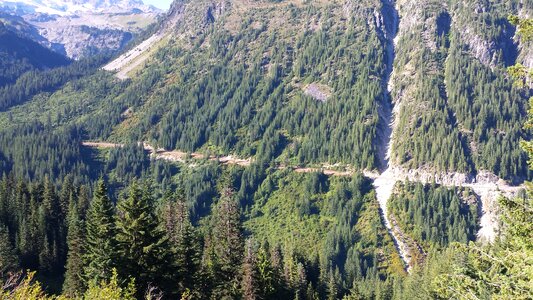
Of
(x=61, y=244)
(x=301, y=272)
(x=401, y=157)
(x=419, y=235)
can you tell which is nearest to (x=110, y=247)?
(x=301, y=272)

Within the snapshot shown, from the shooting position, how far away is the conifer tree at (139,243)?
38.7 metres

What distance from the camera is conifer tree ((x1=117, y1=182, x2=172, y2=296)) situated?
127 ft

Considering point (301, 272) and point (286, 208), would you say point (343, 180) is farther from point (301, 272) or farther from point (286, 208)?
point (301, 272)

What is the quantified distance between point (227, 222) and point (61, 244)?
1885 inches

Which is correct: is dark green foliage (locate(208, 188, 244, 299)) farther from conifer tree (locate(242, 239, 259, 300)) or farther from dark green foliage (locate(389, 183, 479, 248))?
dark green foliage (locate(389, 183, 479, 248))

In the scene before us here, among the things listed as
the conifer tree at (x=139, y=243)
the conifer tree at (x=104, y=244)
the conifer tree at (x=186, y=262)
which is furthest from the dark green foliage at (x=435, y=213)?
the conifer tree at (x=104, y=244)

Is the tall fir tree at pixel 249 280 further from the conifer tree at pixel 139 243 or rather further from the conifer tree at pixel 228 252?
the conifer tree at pixel 139 243

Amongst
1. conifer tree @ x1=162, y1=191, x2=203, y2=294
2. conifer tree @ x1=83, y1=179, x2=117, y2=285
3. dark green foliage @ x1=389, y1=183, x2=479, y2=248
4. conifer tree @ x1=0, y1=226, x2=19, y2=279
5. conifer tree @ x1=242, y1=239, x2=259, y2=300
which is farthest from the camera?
dark green foliage @ x1=389, y1=183, x2=479, y2=248

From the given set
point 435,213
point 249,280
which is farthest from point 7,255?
point 435,213

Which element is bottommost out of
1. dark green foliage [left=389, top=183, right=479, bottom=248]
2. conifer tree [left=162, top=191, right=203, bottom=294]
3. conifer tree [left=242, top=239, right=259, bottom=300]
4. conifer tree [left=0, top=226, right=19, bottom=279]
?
dark green foliage [left=389, top=183, right=479, bottom=248]

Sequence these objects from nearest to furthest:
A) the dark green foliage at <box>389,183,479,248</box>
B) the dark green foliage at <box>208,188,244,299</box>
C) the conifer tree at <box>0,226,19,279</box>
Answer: the dark green foliage at <box>208,188,244,299</box>, the conifer tree at <box>0,226,19,279</box>, the dark green foliage at <box>389,183,479,248</box>

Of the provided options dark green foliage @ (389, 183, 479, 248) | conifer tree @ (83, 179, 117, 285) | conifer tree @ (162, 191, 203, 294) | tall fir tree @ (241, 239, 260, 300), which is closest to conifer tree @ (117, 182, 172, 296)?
conifer tree @ (83, 179, 117, 285)

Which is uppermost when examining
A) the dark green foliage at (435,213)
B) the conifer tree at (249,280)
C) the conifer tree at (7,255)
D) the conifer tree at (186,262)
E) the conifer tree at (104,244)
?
the conifer tree at (104,244)

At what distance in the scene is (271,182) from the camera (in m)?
192
